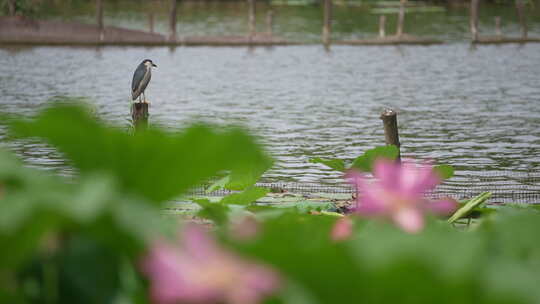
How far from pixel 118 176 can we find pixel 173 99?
17.1 metres

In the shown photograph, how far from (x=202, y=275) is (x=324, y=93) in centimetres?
1839

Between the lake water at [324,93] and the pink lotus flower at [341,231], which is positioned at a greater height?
the pink lotus flower at [341,231]

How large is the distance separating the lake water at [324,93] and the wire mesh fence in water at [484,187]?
0.41 m

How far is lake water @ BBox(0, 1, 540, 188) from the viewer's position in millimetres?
11094

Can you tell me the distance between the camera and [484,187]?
7762mm

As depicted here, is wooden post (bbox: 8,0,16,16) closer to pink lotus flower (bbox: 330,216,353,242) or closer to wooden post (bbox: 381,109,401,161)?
wooden post (bbox: 381,109,401,161)

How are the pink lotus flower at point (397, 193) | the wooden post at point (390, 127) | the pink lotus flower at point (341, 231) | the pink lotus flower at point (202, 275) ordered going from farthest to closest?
the wooden post at point (390, 127)
the pink lotus flower at point (341, 231)
the pink lotus flower at point (397, 193)
the pink lotus flower at point (202, 275)

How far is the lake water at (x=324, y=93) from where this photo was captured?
11.1 meters

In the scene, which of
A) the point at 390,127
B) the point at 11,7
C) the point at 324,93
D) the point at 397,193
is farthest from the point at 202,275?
the point at 11,7

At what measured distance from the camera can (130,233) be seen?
46cm

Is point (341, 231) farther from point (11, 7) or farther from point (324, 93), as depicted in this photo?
point (11, 7)

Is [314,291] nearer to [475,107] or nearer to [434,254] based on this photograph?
[434,254]


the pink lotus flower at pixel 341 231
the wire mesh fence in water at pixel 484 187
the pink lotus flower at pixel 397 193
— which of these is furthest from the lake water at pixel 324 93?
the pink lotus flower at pixel 397 193

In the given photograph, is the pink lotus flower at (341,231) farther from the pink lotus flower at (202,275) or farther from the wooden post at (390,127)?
the wooden post at (390,127)
